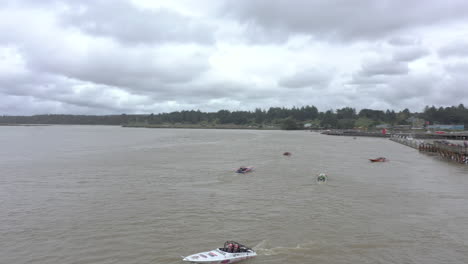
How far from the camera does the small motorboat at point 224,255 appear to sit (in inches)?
739

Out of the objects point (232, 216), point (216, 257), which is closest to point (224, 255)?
point (216, 257)

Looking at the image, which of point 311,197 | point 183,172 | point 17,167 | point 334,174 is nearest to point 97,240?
point 311,197

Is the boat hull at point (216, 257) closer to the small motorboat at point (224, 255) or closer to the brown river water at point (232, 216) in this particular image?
the small motorboat at point (224, 255)

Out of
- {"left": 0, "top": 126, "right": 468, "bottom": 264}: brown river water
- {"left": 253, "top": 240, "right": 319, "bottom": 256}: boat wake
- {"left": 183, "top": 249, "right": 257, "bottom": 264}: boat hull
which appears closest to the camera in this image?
{"left": 183, "top": 249, "right": 257, "bottom": 264}: boat hull

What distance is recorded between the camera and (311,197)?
34.2 meters

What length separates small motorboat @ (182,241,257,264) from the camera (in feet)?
61.6

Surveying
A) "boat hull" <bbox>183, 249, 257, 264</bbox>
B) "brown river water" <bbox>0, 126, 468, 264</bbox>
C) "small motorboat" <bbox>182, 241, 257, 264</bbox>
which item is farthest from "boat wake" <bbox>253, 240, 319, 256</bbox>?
"boat hull" <bbox>183, 249, 257, 264</bbox>

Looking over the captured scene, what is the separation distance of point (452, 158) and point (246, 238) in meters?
65.1

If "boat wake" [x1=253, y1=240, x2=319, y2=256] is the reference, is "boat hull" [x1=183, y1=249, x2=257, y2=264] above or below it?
above

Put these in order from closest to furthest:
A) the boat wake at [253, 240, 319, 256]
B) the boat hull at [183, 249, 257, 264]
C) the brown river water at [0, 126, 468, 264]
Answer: the boat hull at [183, 249, 257, 264] < the boat wake at [253, 240, 319, 256] < the brown river water at [0, 126, 468, 264]

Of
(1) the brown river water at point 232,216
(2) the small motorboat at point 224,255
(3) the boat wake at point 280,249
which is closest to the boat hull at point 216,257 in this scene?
(2) the small motorboat at point 224,255

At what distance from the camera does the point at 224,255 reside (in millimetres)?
18969

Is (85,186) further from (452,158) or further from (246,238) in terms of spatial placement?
(452,158)

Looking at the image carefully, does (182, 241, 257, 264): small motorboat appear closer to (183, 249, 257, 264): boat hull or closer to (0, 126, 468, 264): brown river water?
(183, 249, 257, 264): boat hull
